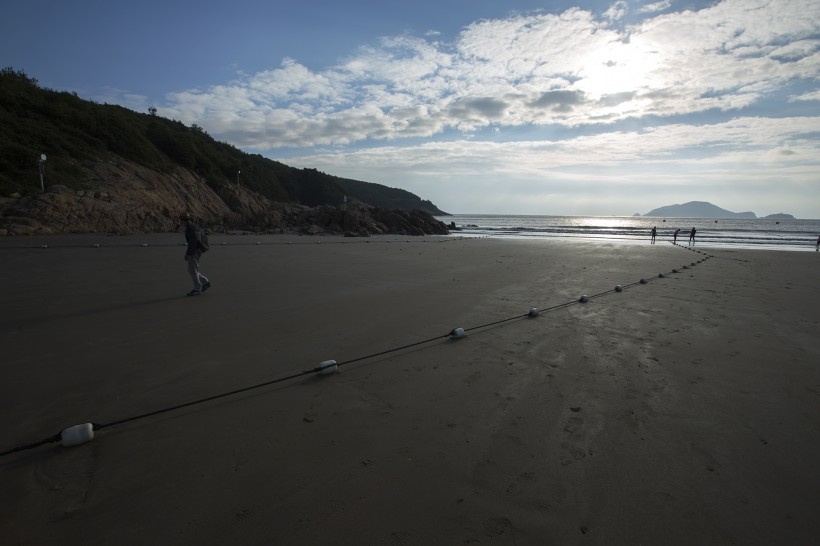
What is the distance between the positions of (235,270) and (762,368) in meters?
11.3

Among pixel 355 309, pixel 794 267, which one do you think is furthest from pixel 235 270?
pixel 794 267

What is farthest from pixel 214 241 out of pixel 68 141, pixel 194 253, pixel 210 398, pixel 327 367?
pixel 210 398

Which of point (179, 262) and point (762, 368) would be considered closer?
point (762, 368)

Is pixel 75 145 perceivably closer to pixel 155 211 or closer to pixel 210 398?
pixel 155 211

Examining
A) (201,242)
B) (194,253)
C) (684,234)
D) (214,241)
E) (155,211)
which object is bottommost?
(214,241)

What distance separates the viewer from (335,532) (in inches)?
82.6

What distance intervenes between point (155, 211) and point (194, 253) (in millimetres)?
22899

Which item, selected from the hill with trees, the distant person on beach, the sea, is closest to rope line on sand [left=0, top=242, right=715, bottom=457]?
the distant person on beach

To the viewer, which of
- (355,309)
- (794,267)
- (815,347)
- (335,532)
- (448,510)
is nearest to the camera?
(335,532)

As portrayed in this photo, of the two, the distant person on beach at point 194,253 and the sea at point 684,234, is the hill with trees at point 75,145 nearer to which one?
the distant person on beach at point 194,253

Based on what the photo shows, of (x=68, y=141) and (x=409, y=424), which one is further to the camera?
(x=68, y=141)

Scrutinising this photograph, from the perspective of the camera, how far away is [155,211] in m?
26.8

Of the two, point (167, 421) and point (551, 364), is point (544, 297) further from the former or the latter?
point (167, 421)

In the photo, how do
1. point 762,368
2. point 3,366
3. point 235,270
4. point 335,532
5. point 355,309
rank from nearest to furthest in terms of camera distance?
point 335,532
point 3,366
point 762,368
point 355,309
point 235,270
